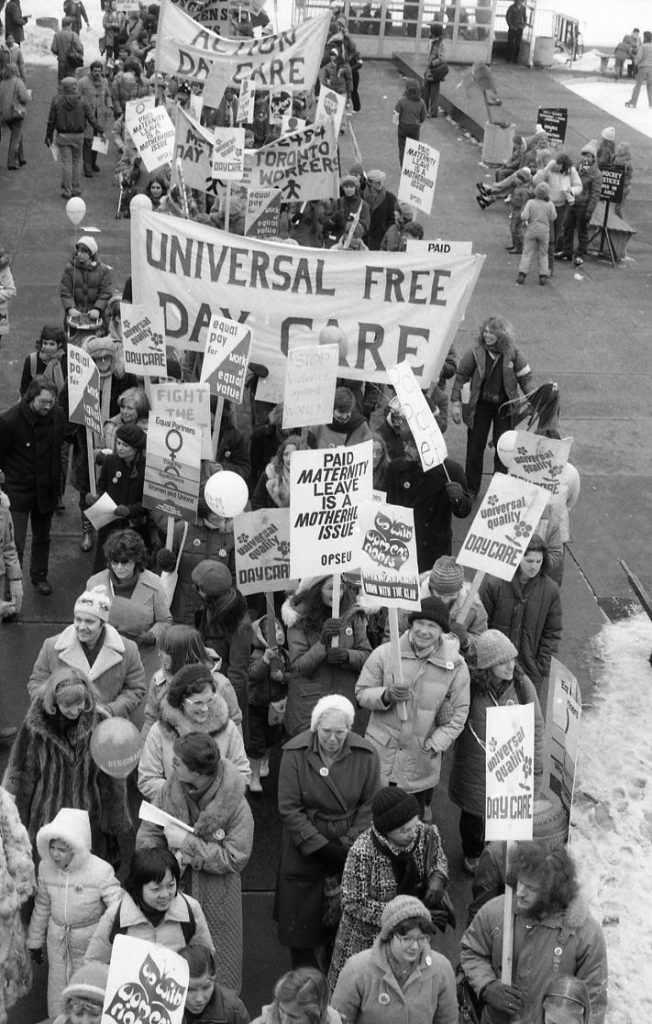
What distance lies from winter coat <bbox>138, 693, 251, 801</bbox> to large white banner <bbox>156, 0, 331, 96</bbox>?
37.7 feet

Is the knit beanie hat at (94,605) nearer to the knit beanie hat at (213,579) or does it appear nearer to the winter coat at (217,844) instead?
the knit beanie hat at (213,579)

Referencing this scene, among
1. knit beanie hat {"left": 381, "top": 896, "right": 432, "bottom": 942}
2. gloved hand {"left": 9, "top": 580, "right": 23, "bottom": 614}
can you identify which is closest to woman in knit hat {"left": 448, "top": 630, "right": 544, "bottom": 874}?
knit beanie hat {"left": 381, "top": 896, "right": 432, "bottom": 942}

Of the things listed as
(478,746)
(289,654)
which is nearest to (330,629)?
(289,654)

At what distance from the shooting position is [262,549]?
727 cm

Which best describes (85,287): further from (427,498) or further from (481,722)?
(481,722)

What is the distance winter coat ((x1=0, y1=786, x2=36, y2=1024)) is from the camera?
5.25 meters

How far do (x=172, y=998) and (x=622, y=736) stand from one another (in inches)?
182

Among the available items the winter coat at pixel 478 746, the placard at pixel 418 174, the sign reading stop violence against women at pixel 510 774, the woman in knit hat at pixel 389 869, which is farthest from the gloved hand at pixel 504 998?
the placard at pixel 418 174

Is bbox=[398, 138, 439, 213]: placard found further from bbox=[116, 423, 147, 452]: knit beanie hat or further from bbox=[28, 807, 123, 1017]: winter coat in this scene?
bbox=[28, 807, 123, 1017]: winter coat

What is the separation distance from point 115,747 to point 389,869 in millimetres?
1263

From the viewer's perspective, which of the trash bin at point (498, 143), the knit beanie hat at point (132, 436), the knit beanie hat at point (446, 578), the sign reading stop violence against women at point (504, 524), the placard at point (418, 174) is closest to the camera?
the knit beanie hat at point (446, 578)

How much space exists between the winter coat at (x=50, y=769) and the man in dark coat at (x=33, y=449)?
316cm

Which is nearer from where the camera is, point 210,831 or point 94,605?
point 210,831

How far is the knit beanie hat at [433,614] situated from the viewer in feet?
21.6
